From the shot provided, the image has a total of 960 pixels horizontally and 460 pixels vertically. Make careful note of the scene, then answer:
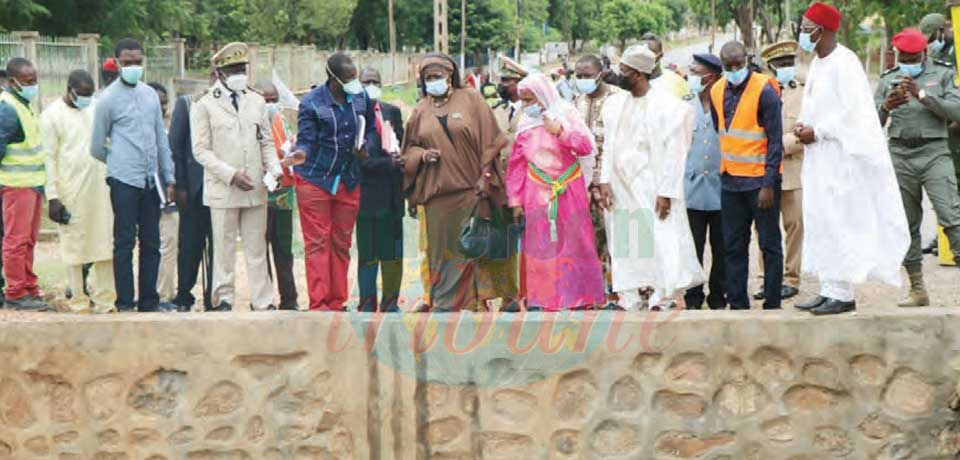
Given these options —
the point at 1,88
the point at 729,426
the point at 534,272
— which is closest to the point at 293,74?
the point at 1,88

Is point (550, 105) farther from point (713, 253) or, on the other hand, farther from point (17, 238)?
point (17, 238)

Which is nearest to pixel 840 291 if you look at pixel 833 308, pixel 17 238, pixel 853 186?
pixel 833 308

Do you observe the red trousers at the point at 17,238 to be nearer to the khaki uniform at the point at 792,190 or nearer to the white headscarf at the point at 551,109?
the white headscarf at the point at 551,109

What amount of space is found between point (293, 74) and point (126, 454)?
78.9 feet

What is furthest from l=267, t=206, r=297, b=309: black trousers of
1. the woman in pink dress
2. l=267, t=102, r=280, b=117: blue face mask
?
the woman in pink dress

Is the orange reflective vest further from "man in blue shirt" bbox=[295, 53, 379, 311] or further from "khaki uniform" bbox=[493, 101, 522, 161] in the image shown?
"man in blue shirt" bbox=[295, 53, 379, 311]

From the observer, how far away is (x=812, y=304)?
20.2ft

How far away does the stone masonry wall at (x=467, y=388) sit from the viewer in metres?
6.02

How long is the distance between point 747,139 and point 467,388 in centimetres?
250

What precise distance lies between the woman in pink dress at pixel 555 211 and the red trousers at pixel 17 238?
140 inches

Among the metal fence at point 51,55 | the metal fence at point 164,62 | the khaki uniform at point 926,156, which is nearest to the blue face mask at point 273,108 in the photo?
the khaki uniform at point 926,156

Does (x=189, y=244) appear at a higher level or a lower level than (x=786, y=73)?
lower

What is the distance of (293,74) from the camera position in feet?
97.5

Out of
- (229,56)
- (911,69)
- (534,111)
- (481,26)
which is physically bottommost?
Result: (534,111)
